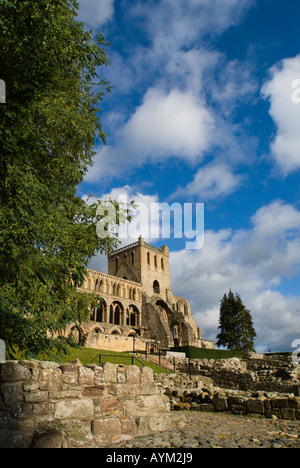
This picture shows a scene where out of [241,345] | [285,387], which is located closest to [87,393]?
[285,387]

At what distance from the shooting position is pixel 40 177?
10.0 metres

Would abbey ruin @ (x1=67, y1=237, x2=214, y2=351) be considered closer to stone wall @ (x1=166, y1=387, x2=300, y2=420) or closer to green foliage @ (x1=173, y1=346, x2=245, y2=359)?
green foliage @ (x1=173, y1=346, x2=245, y2=359)

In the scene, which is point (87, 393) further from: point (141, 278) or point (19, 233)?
point (141, 278)

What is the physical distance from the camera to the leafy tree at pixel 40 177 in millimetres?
7684

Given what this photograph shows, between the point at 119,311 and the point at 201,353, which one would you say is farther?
the point at 119,311

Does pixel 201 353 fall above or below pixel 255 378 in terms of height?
below

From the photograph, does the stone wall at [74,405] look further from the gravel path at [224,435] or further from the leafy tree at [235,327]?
the leafy tree at [235,327]

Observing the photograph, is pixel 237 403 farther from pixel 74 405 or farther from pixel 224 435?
pixel 74 405

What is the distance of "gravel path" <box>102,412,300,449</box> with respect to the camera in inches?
Answer: 212

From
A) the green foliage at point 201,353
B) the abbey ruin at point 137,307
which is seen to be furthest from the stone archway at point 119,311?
the green foliage at point 201,353

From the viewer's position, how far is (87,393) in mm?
5254

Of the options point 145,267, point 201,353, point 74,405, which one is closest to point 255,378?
point 74,405

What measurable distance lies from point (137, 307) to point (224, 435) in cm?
3623

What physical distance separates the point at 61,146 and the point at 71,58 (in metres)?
3.21
